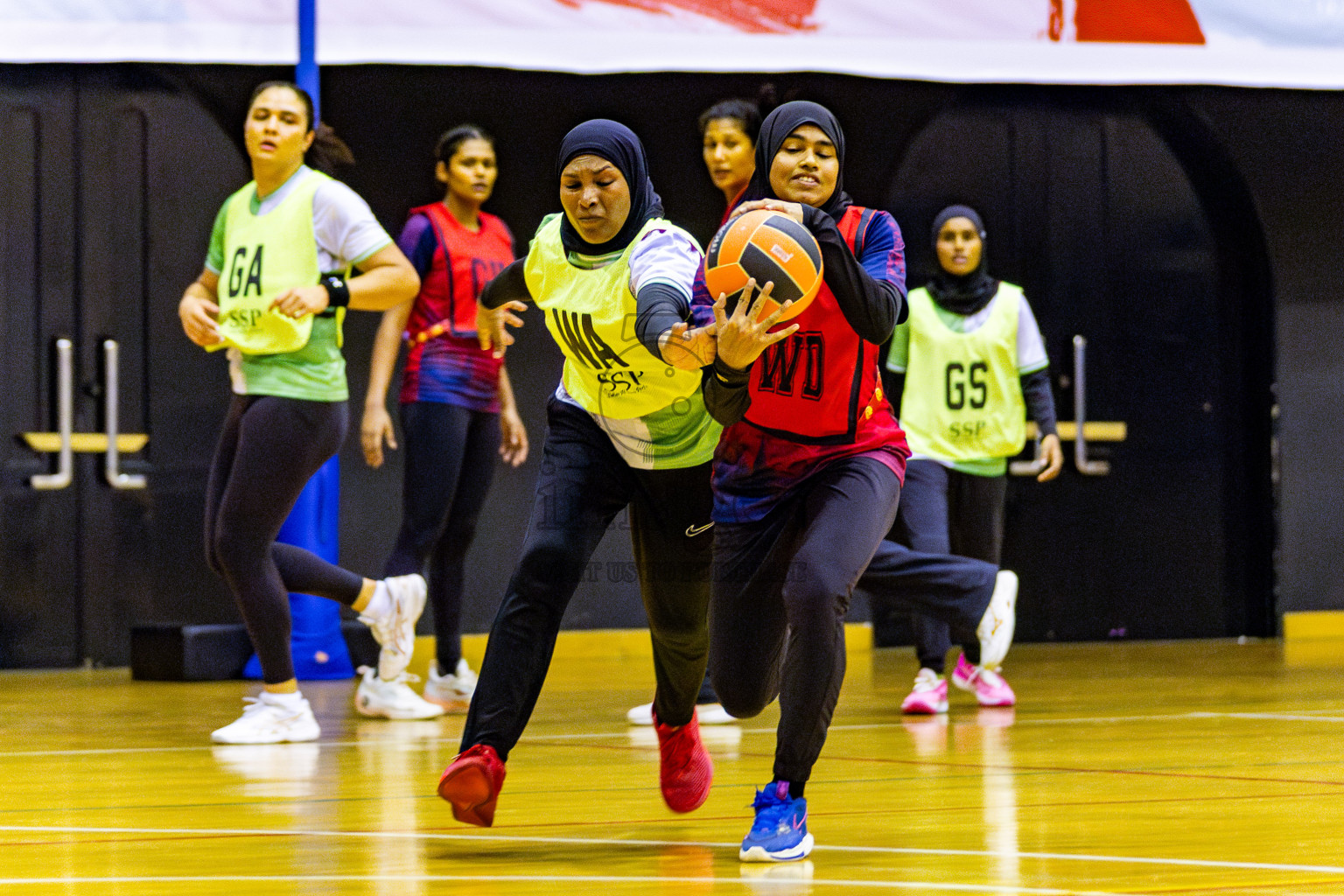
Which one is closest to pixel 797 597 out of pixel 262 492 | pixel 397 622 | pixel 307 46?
pixel 262 492

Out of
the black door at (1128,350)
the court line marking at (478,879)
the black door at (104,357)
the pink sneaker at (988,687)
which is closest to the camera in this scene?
the court line marking at (478,879)

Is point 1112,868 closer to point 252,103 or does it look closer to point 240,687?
point 252,103

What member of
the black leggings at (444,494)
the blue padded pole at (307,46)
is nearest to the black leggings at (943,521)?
the black leggings at (444,494)

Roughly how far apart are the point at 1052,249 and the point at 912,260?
3.07 ft

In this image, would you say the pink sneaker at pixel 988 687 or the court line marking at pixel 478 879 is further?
the pink sneaker at pixel 988 687

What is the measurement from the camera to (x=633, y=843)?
3420 millimetres

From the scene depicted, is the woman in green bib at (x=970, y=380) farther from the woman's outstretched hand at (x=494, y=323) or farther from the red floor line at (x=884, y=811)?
the red floor line at (x=884, y=811)

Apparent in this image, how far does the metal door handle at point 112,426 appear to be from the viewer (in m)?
8.34

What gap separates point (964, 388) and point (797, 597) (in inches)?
141

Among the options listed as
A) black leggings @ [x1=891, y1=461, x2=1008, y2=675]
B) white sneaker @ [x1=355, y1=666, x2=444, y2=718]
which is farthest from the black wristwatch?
black leggings @ [x1=891, y1=461, x2=1008, y2=675]

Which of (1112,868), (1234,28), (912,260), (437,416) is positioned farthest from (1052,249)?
(1112,868)

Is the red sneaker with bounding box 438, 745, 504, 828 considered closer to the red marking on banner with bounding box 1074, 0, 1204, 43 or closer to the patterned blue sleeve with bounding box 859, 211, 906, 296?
the patterned blue sleeve with bounding box 859, 211, 906, 296

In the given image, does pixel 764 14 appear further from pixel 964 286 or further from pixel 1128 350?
pixel 1128 350

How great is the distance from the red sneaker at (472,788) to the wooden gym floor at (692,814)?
0.07 m
